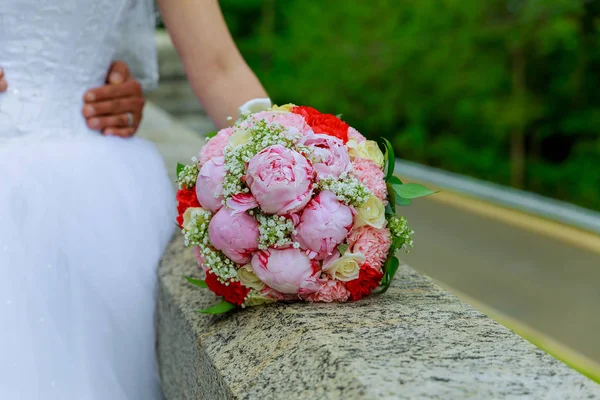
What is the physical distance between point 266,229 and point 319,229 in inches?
3.5

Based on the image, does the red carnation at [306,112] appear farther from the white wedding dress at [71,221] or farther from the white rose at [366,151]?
the white wedding dress at [71,221]

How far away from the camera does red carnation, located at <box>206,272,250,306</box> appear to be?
128 centimetres

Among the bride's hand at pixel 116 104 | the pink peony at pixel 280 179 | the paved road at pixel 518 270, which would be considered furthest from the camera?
the paved road at pixel 518 270

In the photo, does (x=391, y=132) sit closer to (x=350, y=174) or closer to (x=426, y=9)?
(x=426, y=9)

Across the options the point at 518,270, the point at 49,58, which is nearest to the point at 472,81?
the point at 518,270

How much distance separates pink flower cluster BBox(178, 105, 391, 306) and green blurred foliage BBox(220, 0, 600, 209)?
6726mm

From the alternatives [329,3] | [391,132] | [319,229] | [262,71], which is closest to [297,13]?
[329,3]

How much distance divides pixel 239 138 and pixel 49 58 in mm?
590

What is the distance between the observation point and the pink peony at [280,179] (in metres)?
1.15

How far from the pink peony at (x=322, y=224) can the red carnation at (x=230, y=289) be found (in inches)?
6.1

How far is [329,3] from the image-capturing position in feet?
34.6

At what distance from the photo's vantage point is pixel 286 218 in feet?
3.92

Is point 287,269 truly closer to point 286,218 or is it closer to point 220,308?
point 286,218

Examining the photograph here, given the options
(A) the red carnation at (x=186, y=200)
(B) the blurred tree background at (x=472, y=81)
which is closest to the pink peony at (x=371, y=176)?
(A) the red carnation at (x=186, y=200)
